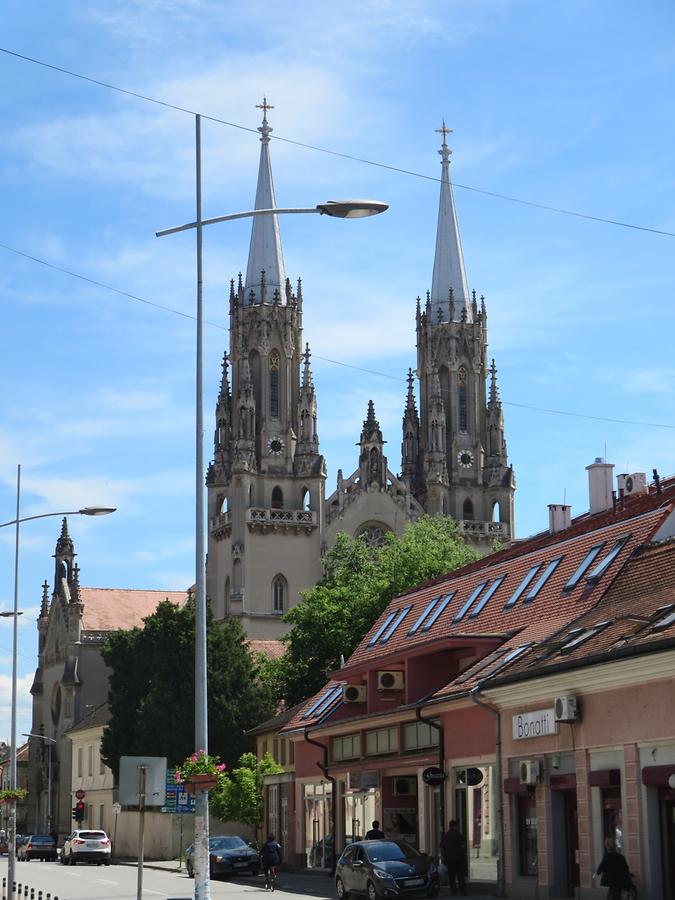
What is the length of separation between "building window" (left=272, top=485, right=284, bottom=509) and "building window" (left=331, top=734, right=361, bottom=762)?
6272cm

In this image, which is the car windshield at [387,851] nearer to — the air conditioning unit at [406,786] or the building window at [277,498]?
the air conditioning unit at [406,786]

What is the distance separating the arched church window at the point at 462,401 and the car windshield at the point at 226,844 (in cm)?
6841

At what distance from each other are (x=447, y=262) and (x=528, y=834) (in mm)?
87544

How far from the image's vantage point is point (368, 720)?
39.2 m

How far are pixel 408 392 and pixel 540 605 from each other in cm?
8174

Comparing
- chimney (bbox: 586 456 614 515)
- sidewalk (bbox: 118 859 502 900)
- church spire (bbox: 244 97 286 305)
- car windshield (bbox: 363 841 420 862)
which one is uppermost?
church spire (bbox: 244 97 286 305)

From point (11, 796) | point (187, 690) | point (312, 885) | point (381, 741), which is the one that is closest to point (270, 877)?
point (312, 885)

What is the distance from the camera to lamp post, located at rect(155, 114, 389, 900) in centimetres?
2147

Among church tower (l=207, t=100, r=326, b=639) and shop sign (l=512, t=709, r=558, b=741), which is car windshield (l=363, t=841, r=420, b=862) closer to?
shop sign (l=512, t=709, r=558, b=741)

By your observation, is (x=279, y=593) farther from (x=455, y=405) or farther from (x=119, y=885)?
(x=119, y=885)

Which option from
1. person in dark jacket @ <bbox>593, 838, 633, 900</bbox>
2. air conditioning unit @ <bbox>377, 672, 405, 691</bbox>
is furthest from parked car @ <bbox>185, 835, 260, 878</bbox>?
person in dark jacket @ <bbox>593, 838, 633, 900</bbox>

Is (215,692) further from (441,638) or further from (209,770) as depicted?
(209,770)

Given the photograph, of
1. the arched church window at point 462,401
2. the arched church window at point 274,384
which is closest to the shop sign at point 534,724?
the arched church window at point 274,384

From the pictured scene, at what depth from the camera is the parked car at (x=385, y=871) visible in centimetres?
3005
